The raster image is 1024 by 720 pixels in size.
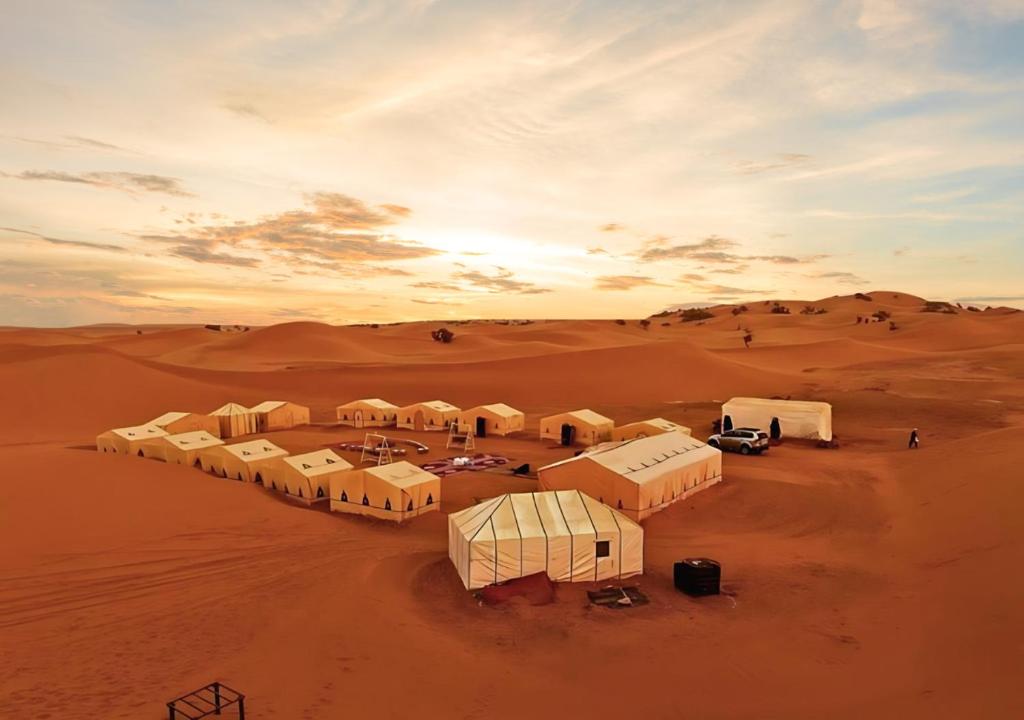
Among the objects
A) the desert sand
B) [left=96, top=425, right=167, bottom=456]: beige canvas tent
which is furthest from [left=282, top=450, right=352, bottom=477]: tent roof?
[left=96, top=425, right=167, bottom=456]: beige canvas tent

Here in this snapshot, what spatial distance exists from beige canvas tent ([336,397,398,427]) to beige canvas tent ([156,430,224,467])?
13.2 meters

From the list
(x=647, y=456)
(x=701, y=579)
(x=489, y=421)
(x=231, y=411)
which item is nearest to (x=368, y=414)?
(x=231, y=411)

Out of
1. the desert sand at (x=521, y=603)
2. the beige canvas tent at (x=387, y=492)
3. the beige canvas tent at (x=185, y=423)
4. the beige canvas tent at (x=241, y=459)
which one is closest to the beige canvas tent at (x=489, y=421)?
the desert sand at (x=521, y=603)

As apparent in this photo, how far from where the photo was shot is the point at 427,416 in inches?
1652

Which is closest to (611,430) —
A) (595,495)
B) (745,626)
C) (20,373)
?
(595,495)

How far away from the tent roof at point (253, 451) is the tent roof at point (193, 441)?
1852mm

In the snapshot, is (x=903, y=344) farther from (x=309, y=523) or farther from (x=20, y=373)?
(x=20, y=373)

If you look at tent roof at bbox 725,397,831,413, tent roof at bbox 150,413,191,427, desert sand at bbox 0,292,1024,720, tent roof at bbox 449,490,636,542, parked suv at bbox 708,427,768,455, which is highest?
tent roof at bbox 725,397,831,413

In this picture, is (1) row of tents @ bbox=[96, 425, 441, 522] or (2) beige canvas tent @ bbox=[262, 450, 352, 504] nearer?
(1) row of tents @ bbox=[96, 425, 441, 522]

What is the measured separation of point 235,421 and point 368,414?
8.44m

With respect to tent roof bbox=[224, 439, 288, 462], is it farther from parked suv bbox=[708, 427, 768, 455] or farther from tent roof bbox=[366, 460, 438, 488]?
parked suv bbox=[708, 427, 768, 455]

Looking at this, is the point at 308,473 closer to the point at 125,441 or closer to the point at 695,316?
the point at 125,441

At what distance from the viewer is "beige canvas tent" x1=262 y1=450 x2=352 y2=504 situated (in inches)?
958

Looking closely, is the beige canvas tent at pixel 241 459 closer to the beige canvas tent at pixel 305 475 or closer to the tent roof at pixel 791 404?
the beige canvas tent at pixel 305 475
